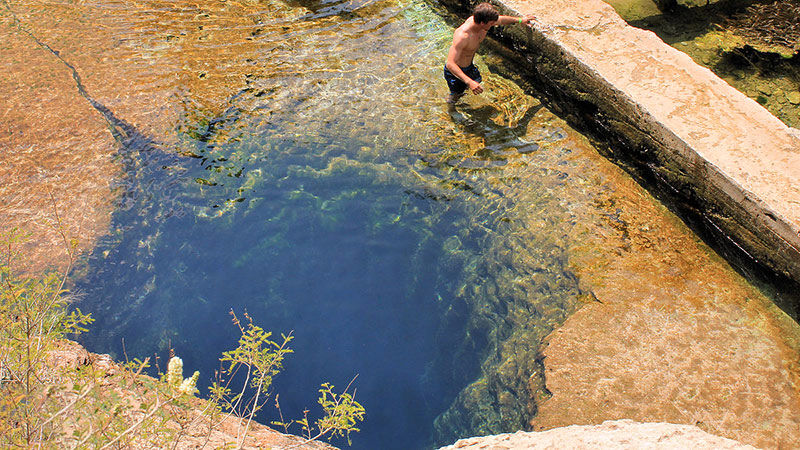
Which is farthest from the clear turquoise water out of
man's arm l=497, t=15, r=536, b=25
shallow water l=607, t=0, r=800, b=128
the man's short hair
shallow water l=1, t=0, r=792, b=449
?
shallow water l=607, t=0, r=800, b=128

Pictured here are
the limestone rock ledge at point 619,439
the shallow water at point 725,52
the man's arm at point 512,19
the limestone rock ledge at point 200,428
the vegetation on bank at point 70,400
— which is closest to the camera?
the vegetation on bank at point 70,400

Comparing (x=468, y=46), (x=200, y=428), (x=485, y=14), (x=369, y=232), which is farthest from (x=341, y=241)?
(x=485, y=14)

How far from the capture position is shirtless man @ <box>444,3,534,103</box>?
219 inches

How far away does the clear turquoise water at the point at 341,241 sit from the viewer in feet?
14.0

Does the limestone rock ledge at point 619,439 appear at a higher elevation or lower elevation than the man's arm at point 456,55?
lower

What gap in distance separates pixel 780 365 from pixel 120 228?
18.2ft

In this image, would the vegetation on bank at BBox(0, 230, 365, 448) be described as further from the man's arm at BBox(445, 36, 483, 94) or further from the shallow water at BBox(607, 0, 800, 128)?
the shallow water at BBox(607, 0, 800, 128)

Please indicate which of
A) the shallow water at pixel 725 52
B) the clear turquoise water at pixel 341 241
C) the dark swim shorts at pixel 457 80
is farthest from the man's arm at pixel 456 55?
the shallow water at pixel 725 52

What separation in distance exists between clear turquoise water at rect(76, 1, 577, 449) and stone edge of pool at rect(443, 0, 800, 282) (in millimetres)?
656

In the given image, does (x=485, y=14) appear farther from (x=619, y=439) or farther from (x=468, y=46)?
(x=619, y=439)

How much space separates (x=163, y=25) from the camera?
24.9 ft

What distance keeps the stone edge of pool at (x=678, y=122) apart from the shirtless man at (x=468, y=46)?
657 millimetres

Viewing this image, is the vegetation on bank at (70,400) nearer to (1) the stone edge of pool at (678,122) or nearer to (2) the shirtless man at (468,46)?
(1) the stone edge of pool at (678,122)

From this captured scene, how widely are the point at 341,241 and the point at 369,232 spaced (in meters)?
0.27
